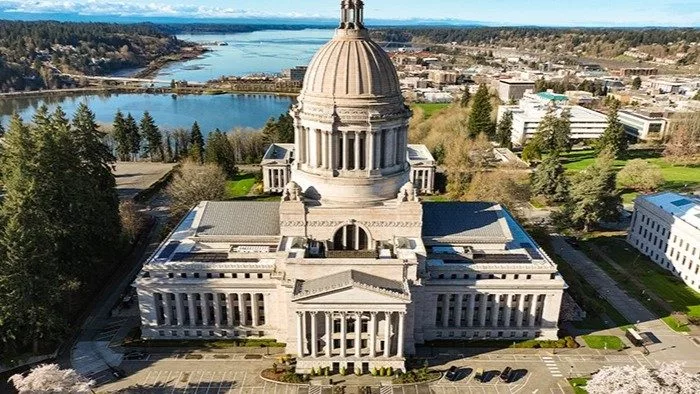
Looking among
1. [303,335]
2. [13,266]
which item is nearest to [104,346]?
[13,266]

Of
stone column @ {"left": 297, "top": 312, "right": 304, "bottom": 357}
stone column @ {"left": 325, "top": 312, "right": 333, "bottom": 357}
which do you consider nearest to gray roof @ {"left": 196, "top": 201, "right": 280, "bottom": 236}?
stone column @ {"left": 297, "top": 312, "right": 304, "bottom": 357}

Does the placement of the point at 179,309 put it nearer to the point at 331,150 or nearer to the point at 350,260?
the point at 350,260

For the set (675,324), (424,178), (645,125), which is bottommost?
(675,324)

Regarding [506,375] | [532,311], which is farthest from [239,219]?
Result: [532,311]

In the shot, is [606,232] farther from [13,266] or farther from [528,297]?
[13,266]

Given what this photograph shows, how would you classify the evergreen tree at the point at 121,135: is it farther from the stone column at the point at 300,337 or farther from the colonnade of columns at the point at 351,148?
the stone column at the point at 300,337

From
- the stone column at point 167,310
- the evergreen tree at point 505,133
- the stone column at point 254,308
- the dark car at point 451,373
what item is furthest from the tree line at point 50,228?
the evergreen tree at point 505,133
